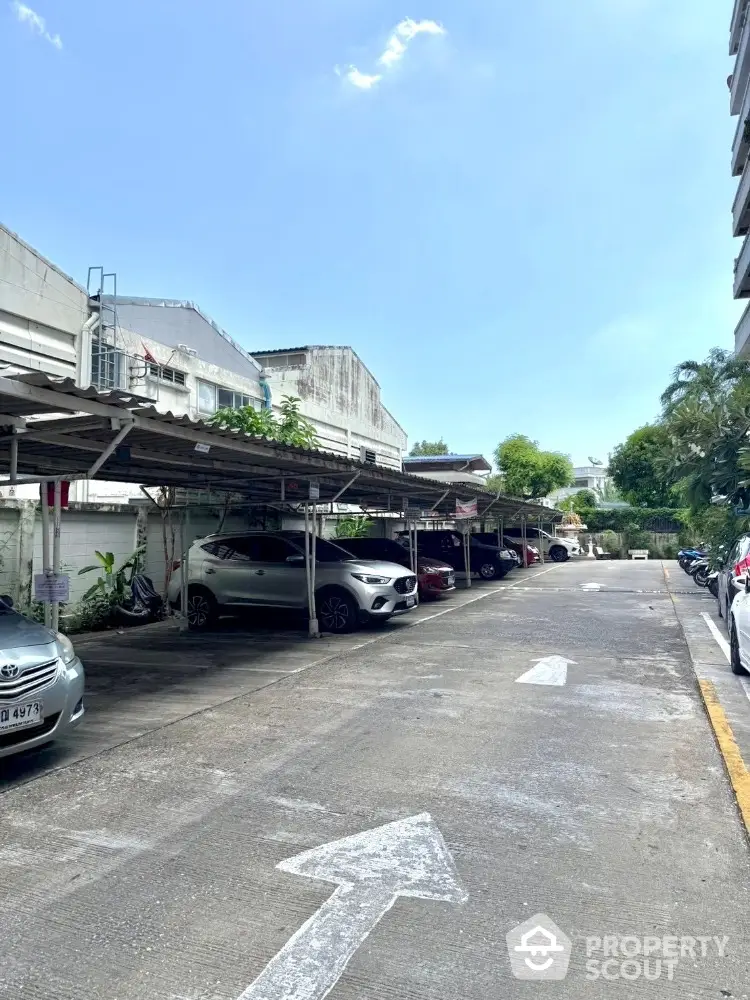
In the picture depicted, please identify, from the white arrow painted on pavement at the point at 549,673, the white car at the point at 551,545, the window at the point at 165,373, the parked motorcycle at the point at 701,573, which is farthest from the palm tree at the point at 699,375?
the white arrow painted on pavement at the point at 549,673

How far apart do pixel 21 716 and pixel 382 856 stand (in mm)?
2500

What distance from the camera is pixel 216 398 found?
19859 millimetres

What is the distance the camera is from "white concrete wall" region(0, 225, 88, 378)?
533 inches

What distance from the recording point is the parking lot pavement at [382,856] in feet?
8.95

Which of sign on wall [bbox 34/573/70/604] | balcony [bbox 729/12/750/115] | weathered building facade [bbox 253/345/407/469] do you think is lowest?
sign on wall [bbox 34/573/70/604]

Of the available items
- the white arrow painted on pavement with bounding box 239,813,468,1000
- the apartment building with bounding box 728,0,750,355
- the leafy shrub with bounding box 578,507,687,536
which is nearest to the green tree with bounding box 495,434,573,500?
the leafy shrub with bounding box 578,507,687,536

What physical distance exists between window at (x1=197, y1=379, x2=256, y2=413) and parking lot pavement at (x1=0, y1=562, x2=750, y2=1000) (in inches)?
532

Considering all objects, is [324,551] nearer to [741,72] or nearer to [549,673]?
[549,673]

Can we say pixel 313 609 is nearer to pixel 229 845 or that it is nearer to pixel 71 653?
pixel 71 653

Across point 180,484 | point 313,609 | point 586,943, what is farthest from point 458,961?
point 180,484

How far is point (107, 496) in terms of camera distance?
51.3 ft

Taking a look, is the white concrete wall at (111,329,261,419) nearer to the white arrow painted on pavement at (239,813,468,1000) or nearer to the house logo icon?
the white arrow painted on pavement at (239,813,468,1000)

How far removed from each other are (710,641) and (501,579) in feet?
39.3

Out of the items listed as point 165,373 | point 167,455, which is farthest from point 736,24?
point 167,455
